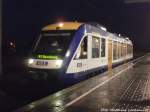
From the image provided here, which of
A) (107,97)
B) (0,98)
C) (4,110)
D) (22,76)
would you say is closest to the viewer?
(4,110)

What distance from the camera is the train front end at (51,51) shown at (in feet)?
57.6

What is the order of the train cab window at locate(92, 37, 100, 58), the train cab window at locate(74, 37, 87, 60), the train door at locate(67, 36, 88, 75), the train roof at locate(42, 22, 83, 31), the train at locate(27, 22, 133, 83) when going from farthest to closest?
the train cab window at locate(92, 37, 100, 58)
the train roof at locate(42, 22, 83, 31)
the train cab window at locate(74, 37, 87, 60)
the train door at locate(67, 36, 88, 75)
the train at locate(27, 22, 133, 83)

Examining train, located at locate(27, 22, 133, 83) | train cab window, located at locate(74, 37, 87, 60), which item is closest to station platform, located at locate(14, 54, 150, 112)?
train, located at locate(27, 22, 133, 83)

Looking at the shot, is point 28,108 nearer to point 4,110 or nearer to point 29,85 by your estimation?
point 4,110

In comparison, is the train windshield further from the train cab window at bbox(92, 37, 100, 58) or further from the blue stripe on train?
the train cab window at bbox(92, 37, 100, 58)

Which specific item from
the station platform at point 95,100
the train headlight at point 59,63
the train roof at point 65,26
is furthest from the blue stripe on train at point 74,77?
the train roof at point 65,26

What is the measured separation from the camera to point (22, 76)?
2233cm

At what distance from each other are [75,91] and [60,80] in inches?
103

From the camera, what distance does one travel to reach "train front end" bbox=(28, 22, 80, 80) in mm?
17547

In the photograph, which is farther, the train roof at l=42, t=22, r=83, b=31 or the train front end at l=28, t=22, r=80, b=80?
the train roof at l=42, t=22, r=83, b=31

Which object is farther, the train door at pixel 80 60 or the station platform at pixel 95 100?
the train door at pixel 80 60

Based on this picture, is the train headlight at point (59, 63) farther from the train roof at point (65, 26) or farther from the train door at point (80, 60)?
the train roof at point (65, 26)

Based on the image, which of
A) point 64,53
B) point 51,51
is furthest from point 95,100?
point 51,51

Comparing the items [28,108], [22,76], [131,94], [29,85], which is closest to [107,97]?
[131,94]
